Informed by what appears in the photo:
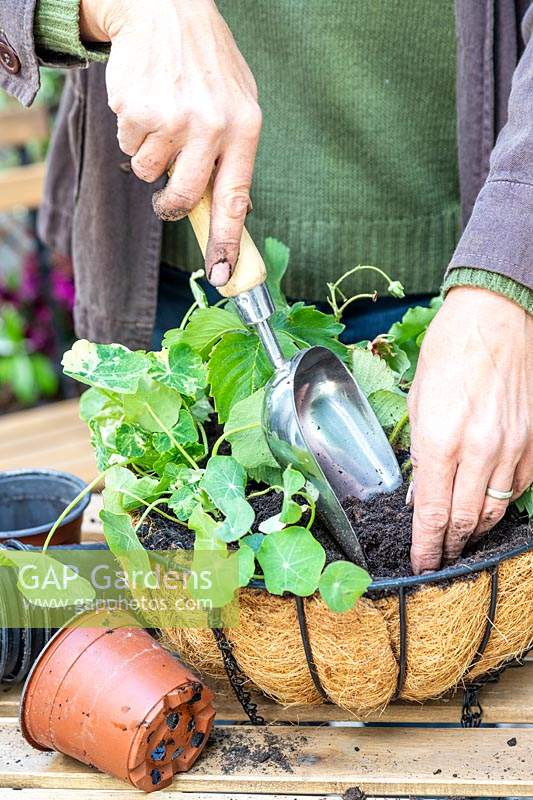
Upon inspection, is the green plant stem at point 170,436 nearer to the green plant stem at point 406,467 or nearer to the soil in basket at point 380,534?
the soil in basket at point 380,534

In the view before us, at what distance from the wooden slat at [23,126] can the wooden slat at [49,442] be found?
0.93 m

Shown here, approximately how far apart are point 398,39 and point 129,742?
2.64 ft

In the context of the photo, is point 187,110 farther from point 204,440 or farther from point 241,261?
point 204,440

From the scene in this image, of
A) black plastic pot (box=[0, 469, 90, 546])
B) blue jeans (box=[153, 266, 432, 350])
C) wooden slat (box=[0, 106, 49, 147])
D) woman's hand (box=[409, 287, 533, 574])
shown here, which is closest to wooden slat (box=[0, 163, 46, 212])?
wooden slat (box=[0, 106, 49, 147])

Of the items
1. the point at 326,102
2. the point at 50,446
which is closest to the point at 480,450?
the point at 326,102

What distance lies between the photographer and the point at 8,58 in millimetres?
922

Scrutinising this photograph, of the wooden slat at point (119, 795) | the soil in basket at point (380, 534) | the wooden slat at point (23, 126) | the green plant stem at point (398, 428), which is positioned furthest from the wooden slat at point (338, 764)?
the wooden slat at point (23, 126)

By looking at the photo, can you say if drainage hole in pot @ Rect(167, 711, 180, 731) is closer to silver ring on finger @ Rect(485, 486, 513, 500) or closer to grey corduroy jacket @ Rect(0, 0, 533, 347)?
silver ring on finger @ Rect(485, 486, 513, 500)

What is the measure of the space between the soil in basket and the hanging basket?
4 cm

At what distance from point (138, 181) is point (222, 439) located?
1.73 ft

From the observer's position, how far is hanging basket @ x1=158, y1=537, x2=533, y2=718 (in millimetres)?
713

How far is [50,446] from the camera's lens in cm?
189

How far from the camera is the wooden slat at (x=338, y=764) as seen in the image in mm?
739

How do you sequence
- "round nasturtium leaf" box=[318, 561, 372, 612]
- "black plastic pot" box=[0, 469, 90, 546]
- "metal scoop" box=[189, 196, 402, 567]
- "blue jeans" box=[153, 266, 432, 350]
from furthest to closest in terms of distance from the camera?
1. "blue jeans" box=[153, 266, 432, 350]
2. "black plastic pot" box=[0, 469, 90, 546]
3. "metal scoop" box=[189, 196, 402, 567]
4. "round nasturtium leaf" box=[318, 561, 372, 612]
